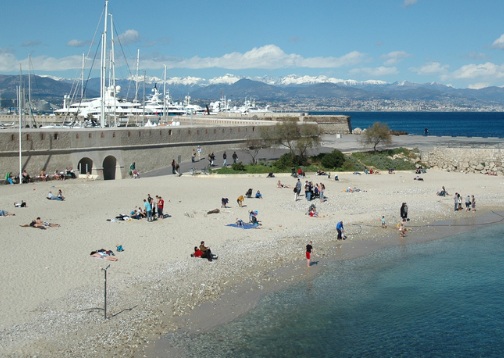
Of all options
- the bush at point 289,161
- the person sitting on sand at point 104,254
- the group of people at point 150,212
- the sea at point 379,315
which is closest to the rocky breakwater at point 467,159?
the bush at point 289,161

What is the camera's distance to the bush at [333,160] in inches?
1435

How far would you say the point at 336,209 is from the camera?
26562mm

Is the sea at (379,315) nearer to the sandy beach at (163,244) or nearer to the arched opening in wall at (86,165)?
the sandy beach at (163,244)

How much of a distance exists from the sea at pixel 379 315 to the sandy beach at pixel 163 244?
2.52ft

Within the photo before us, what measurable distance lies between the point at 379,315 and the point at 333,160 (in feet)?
71.8

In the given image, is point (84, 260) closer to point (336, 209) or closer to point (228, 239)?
point (228, 239)

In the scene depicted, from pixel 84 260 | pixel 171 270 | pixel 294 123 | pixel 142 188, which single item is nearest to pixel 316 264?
pixel 171 270

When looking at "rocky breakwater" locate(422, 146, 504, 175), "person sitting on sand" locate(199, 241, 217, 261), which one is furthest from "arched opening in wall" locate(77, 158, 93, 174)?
"rocky breakwater" locate(422, 146, 504, 175)

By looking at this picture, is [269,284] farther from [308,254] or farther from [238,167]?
[238,167]

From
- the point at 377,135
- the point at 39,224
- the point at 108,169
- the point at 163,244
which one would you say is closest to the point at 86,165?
the point at 108,169

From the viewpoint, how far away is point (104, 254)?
56.7 feet

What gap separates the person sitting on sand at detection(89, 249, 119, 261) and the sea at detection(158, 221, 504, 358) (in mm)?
4512

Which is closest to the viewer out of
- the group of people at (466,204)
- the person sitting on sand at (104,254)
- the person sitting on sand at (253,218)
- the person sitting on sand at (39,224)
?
the person sitting on sand at (104,254)

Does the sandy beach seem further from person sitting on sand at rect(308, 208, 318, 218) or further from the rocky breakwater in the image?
the rocky breakwater
